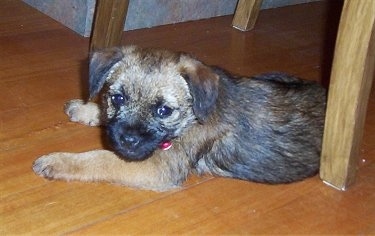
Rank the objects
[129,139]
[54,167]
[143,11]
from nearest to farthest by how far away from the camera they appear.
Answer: [129,139] < [54,167] < [143,11]

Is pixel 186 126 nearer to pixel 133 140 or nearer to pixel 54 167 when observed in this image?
pixel 133 140

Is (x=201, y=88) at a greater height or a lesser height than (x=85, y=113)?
greater

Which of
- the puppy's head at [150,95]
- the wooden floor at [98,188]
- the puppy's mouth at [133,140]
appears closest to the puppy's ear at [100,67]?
the puppy's head at [150,95]

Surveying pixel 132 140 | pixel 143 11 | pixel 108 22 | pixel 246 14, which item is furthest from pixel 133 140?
pixel 246 14

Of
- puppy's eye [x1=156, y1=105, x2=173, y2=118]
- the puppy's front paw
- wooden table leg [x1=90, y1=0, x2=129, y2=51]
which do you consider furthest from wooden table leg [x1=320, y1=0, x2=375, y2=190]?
wooden table leg [x1=90, y1=0, x2=129, y2=51]

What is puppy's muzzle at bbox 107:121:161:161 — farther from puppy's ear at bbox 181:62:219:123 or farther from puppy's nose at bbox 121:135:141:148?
puppy's ear at bbox 181:62:219:123

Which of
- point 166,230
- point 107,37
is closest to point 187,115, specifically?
point 166,230

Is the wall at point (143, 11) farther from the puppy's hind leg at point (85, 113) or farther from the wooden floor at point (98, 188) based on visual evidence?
the puppy's hind leg at point (85, 113)
